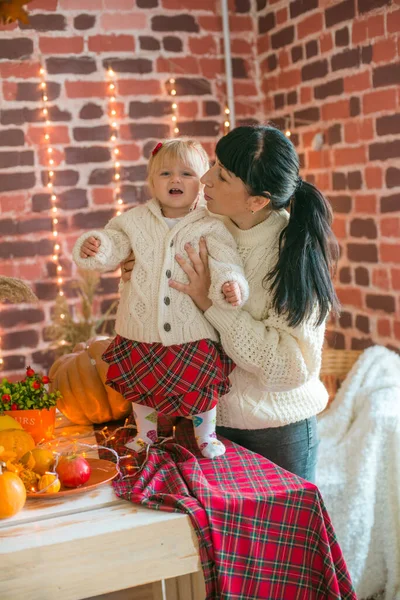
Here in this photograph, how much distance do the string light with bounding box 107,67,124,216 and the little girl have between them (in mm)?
1641

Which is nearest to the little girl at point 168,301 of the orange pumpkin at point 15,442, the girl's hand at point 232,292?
the girl's hand at point 232,292

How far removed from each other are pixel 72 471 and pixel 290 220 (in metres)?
0.74

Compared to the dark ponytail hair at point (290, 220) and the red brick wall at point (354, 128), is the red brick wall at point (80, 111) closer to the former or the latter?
the red brick wall at point (354, 128)

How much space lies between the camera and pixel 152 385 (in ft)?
5.50

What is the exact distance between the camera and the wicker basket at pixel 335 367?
3071mm

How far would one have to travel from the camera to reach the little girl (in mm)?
1668

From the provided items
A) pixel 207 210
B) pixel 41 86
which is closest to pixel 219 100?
pixel 41 86

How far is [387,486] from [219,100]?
1983 millimetres

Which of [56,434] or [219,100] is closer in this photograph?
[56,434]

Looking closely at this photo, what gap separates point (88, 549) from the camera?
4.55ft

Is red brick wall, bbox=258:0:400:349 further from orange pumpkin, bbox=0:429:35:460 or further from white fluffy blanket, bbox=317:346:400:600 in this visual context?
orange pumpkin, bbox=0:429:35:460

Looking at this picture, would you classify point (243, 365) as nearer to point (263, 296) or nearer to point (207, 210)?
point (263, 296)

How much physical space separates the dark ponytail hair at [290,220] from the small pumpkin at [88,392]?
57cm

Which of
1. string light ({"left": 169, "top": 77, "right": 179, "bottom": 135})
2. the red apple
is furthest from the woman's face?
string light ({"left": 169, "top": 77, "right": 179, "bottom": 135})
